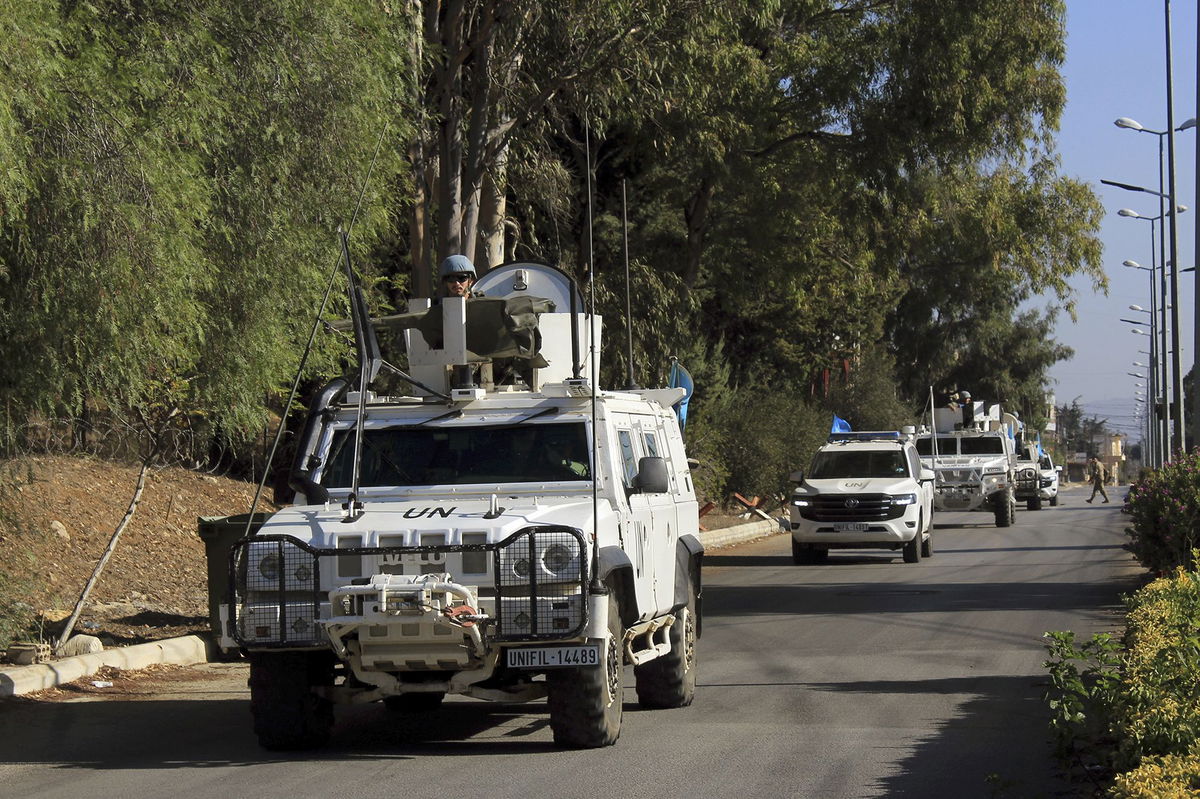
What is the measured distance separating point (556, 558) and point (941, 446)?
98.4ft

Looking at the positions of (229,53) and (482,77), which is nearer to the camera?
(229,53)

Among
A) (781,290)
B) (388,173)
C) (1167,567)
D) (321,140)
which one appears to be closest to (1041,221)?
(781,290)

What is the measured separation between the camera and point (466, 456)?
376 inches

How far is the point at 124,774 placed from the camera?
8.27 metres

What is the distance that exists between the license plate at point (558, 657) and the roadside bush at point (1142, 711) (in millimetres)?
2392

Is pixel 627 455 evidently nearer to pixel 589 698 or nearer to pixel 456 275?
pixel 456 275

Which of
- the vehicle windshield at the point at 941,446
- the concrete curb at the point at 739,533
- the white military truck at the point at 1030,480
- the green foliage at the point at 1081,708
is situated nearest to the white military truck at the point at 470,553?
the green foliage at the point at 1081,708

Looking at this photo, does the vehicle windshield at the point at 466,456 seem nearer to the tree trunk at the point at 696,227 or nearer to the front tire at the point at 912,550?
the front tire at the point at 912,550

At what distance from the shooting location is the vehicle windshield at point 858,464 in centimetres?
2538

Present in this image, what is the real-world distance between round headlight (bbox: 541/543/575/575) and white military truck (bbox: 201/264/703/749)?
0.01m

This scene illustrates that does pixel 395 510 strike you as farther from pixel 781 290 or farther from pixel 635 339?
pixel 781 290

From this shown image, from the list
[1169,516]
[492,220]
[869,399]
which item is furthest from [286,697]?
[869,399]

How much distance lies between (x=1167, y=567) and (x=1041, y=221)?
19.4 metres

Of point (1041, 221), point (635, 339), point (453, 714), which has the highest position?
point (1041, 221)
